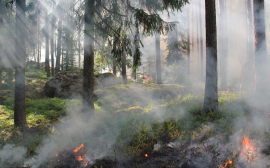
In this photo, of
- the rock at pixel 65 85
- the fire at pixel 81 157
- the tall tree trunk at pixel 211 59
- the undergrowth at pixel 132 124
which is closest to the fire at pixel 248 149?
the undergrowth at pixel 132 124

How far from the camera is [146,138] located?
616cm

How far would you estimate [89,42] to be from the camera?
25.2ft

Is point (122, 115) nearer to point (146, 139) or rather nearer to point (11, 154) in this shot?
point (146, 139)

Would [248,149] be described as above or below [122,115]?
below

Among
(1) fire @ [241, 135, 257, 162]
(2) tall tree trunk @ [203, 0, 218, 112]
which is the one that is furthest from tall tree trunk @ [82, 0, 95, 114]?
(1) fire @ [241, 135, 257, 162]

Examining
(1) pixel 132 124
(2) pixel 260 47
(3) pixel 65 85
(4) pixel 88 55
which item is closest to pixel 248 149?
(1) pixel 132 124

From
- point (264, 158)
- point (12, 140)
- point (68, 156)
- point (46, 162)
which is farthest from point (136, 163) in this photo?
point (12, 140)

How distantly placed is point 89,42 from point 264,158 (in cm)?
687

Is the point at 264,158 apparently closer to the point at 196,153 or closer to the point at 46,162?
the point at 196,153

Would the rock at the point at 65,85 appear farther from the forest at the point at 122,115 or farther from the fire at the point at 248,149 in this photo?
the fire at the point at 248,149

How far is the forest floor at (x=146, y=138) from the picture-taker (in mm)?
4953

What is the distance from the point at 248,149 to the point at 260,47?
19.9ft

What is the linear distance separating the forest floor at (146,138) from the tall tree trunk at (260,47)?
0.93 metres

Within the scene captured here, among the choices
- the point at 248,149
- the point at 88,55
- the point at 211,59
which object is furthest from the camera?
the point at 211,59
